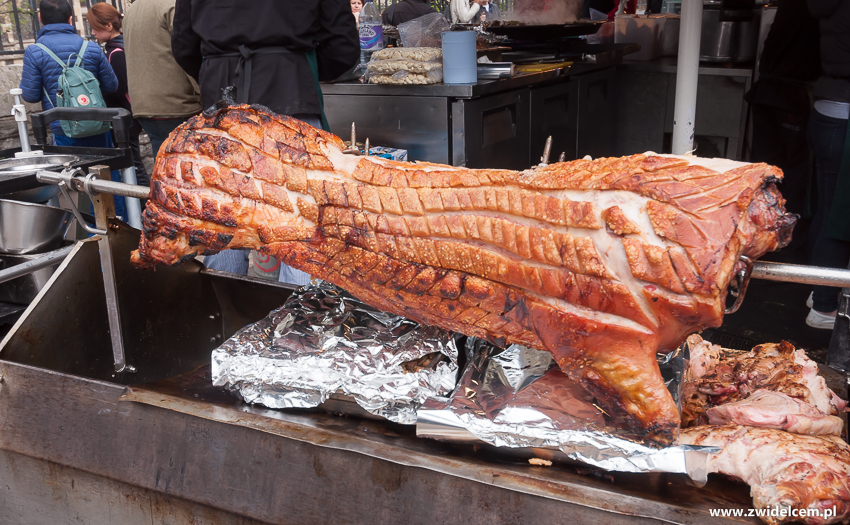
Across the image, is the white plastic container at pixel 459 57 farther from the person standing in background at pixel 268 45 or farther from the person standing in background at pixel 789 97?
the person standing in background at pixel 789 97

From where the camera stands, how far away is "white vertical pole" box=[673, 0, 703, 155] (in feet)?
10.2

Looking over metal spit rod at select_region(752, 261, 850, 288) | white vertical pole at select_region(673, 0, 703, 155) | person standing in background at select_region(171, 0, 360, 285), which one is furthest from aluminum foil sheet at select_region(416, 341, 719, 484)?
person standing in background at select_region(171, 0, 360, 285)

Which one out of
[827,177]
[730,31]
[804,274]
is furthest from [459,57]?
[730,31]

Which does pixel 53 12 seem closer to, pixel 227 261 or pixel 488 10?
pixel 227 261

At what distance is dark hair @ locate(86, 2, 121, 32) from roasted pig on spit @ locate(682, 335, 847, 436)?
583 centimetres

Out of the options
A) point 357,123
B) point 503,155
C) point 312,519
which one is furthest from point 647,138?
point 312,519

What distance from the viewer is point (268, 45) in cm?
337

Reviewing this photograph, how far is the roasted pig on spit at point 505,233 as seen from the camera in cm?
138

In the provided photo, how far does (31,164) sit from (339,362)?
192 centimetres

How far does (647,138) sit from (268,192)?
5645 millimetres

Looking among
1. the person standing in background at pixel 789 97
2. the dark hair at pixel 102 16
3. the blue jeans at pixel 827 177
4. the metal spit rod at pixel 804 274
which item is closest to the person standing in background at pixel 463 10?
the person standing in background at pixel 789 97

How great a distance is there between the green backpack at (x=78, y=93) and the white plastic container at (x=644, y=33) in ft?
17.0

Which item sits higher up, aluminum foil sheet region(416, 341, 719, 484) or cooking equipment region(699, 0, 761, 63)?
cooking equipment region(699, 0, 761, 63)

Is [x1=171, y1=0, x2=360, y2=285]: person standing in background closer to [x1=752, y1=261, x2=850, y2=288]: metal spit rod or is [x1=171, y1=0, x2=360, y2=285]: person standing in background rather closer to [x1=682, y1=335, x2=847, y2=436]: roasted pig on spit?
[x1=682, y1=335, x2=847, y2=436]: roasted pig on spit
